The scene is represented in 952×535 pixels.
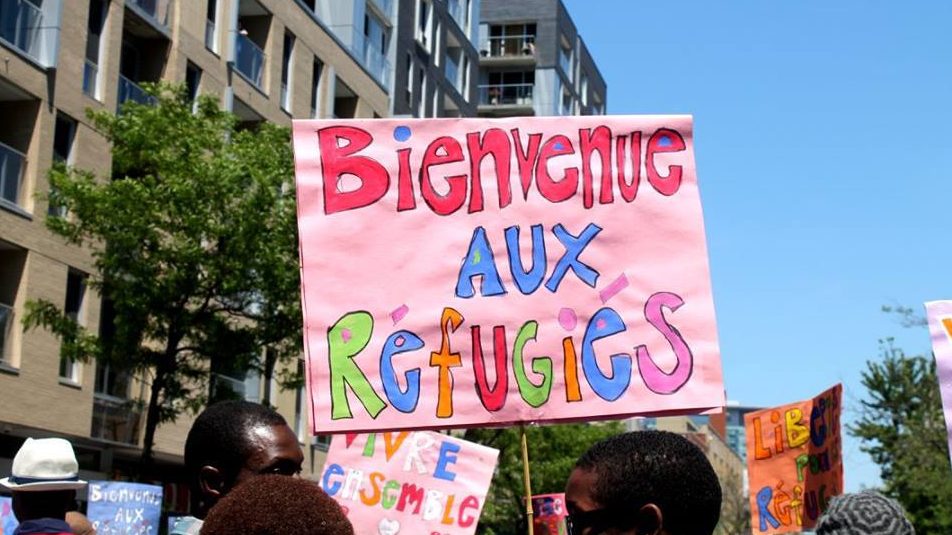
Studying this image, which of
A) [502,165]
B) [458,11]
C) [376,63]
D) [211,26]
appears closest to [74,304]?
[211,26]

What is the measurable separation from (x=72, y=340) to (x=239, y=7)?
12952 millimetres

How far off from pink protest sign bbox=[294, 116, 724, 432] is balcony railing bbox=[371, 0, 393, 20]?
3548 cm

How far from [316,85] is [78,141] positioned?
464 inches

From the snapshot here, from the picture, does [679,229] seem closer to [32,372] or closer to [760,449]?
[760,449]

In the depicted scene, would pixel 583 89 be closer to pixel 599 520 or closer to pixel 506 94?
pixel 506 94

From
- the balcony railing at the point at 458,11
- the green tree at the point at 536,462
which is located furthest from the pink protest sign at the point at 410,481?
the balcony railing at the point at 458,11

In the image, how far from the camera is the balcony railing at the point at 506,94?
217ft

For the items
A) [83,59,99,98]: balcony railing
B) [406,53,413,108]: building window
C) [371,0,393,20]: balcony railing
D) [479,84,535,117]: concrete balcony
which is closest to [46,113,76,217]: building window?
[83,59,99,98]: balcony railing

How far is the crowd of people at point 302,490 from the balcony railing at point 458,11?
1808 inches

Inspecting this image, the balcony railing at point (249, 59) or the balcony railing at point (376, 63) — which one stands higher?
the balcony railing at point (376, 63)

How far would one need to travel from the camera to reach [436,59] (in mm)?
48750

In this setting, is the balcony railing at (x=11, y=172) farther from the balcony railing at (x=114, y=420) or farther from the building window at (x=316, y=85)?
the building window at (x=316, y=85)

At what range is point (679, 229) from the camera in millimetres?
5918

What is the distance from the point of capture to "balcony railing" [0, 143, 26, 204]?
75.5ft
